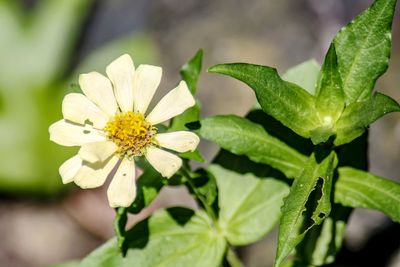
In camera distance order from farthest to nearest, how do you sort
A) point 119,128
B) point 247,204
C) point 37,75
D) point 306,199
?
point 37,75
point 247,204
point 119,128
point 306,199

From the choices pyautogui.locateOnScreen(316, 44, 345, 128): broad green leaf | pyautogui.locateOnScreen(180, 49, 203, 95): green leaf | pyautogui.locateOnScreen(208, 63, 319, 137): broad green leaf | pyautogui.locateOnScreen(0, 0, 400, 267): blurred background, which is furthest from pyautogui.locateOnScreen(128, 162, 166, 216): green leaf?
pyautogui.locateOnScreen(0, 0, 400, 267): blurred background

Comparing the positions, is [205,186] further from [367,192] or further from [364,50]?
[364,50]

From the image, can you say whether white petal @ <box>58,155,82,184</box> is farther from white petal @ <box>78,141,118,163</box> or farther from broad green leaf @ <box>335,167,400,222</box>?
broad green leaf @ <box>335,167,400,222</box>

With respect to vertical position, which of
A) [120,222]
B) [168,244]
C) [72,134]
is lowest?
[168,244]

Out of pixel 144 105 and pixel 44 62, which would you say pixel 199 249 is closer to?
pixel 144 105

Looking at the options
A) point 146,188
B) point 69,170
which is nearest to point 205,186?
point 146,188

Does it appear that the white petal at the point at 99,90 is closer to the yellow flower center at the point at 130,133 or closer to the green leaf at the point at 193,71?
the yellow flower center at the point at 130,133
